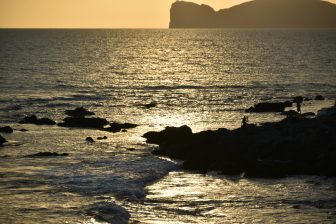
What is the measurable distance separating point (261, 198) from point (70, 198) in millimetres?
9229

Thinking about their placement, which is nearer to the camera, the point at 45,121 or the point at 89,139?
the point at 89,139

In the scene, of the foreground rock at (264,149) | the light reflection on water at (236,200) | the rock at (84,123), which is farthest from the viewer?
the rock at (84,123)

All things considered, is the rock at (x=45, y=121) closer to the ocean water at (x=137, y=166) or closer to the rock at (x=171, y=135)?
the ocean water at (x=137, y=166)

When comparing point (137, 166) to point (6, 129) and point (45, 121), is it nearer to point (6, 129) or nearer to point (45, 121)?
point (6, 129)

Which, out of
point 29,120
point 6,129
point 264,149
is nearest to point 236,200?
point 264,149

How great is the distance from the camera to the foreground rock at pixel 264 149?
38500 mm

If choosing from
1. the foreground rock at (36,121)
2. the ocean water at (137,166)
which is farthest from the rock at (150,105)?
the foreground rock at (36,121)

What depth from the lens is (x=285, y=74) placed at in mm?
114688

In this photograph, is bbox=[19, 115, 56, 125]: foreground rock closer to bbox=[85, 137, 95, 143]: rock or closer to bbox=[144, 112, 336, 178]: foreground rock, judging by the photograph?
bbox=[85, 137, 95, 143]: rock

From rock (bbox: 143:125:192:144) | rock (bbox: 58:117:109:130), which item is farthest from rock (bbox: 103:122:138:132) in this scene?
rock (bbox: 143:125:192:144)

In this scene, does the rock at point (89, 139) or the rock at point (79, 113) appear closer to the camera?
the rock at point (89, 139)

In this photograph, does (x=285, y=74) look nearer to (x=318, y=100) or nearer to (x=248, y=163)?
(x=318, y=100)

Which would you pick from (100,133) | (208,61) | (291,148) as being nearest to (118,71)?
(208,61)

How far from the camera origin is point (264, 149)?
42219 millimetres
